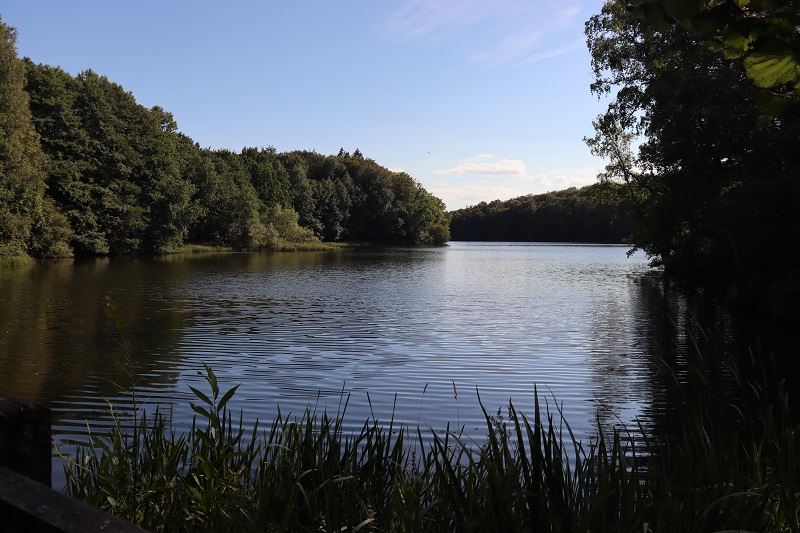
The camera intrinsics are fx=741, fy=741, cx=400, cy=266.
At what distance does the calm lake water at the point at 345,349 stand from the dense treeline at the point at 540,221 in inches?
4622

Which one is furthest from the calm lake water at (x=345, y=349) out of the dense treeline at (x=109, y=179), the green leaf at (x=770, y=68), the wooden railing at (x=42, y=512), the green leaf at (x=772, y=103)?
the dense treeline at (x=109, y=179)

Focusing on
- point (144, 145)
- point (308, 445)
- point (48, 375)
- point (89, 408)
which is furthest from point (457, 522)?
point (144, 145)

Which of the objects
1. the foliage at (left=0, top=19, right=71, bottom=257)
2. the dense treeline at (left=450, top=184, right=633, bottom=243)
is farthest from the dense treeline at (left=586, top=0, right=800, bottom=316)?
the dense treeline at (left=450, top=184, right=633, bottom=243)

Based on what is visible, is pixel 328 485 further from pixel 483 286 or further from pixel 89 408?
pixel 483 286

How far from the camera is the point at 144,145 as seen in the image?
58.7 metres

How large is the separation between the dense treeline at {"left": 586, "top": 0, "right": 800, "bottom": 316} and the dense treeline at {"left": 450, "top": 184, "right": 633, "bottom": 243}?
109668mm

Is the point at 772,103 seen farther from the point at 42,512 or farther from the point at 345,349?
the point at 345,349

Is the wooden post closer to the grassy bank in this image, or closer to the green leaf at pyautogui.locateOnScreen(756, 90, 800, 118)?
the grassy bank

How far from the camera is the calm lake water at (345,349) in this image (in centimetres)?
997

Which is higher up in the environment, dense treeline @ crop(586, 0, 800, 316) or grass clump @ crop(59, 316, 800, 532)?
dense treeline @ crop(586, 0, 800, 316)

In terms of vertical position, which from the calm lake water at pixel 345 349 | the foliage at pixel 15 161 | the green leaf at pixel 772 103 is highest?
the foliage at pixel 15 161

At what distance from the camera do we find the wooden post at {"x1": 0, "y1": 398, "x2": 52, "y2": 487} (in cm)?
154

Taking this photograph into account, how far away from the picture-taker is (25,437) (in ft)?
5.19

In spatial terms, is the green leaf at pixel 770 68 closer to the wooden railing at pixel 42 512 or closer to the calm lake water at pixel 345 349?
the calm lake water at pixel 345 349
